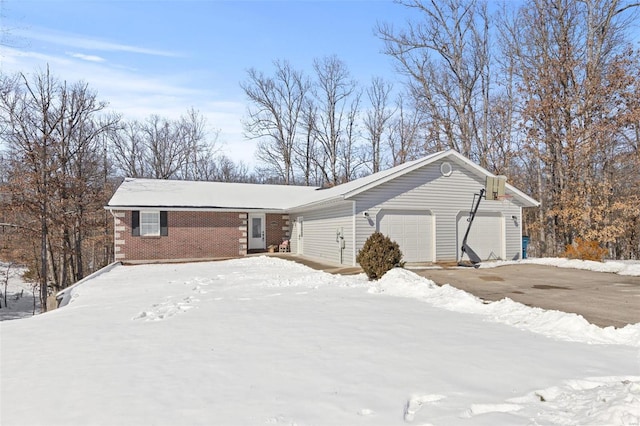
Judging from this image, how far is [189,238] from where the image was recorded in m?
19.3

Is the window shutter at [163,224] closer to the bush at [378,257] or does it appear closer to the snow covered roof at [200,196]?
the snow covered roof at [200,196]

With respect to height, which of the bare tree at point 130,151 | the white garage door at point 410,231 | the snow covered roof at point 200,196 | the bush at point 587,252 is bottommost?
the bush at point 587,252

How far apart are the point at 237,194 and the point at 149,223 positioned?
5.25 metres

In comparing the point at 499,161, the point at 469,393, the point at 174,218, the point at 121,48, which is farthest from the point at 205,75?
the point at 499,161

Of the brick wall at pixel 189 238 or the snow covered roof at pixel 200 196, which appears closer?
the brick wall at pixel 189 238

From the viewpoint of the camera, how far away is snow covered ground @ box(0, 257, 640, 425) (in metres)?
3.22

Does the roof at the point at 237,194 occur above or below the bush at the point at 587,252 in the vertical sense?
above

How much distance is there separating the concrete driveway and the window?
12809 millimetres

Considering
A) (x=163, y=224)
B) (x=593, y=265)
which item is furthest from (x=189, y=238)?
(x=593, y=265)

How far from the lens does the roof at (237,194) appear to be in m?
16.1

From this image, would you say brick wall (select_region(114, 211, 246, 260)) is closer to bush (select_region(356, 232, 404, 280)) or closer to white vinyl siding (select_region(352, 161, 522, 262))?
white vinyl siding (select_region(352, 161, 522, 262))

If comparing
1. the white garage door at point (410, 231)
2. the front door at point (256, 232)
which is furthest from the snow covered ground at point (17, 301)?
the white garage door at point (410, 231)

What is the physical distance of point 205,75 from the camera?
1736cm

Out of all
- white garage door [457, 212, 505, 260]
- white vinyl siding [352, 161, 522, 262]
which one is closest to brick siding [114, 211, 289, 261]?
white vinyl siding [352, 161, 522, 262]
